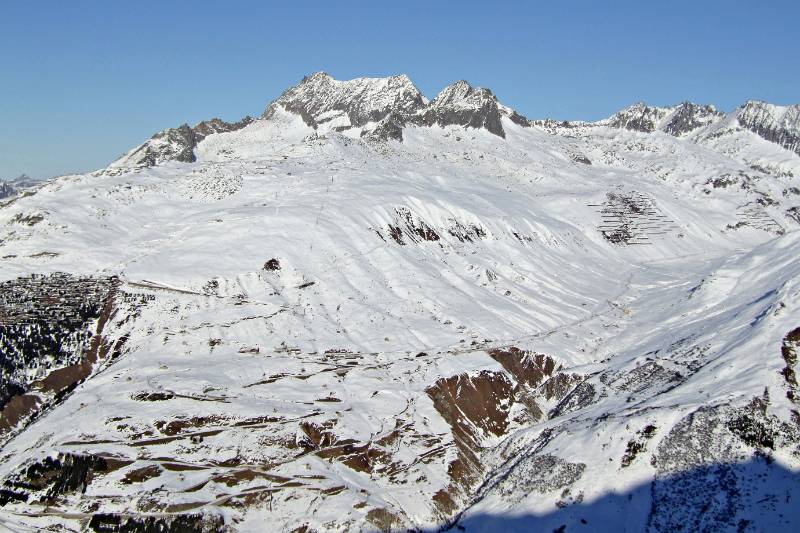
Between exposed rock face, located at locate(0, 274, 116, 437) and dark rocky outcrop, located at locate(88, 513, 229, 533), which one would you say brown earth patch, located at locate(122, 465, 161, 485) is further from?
exposed rock face, located at locate(0, 274, 116, 437)

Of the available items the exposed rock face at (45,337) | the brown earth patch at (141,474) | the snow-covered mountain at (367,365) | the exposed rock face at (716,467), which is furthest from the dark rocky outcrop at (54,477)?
the exposed rock face at (716,467)

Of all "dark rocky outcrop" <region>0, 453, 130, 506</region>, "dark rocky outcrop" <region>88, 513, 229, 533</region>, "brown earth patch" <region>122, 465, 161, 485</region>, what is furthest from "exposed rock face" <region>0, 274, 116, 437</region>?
"dark rocky outcrop" <region>88, 513, 229, 533</region>

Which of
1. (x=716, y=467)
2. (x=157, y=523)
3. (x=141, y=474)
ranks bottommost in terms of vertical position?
(x=716, y=467)

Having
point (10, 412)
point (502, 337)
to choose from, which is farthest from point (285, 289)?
point (10, 412)

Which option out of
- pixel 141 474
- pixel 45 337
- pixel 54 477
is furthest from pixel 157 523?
pixel 45 337

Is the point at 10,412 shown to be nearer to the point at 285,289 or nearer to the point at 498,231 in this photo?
the point at 285,289

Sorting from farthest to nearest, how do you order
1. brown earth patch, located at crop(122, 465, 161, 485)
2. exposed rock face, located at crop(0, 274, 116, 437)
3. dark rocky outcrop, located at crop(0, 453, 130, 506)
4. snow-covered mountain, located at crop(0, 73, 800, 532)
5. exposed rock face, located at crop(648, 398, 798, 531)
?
exposed rock face, located at crop(0, 274, 116, 437), brown earth patch, located at crop(122, 465, 161, 485), dark rocky outcrop, located at crop(0, 453, 130, 506), snow-covered mountain, located at crop(0, 73, 800, 532), exposed rock face, located at crop(648, 398, 798, 531)

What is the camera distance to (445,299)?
328ft

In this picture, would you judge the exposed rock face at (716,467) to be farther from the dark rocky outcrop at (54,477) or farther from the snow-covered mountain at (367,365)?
the dark rocky outcrop at (54,477)

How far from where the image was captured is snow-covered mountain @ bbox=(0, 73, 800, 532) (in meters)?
55.8

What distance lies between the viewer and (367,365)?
81500 mm

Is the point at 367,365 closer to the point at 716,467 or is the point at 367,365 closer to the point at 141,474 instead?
the point at 141,474

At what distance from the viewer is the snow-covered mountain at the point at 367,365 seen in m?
55.8

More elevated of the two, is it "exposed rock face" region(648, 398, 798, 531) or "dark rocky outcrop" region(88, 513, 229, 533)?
"dark rocky outcrop" region(88, 513, 229, 533)
